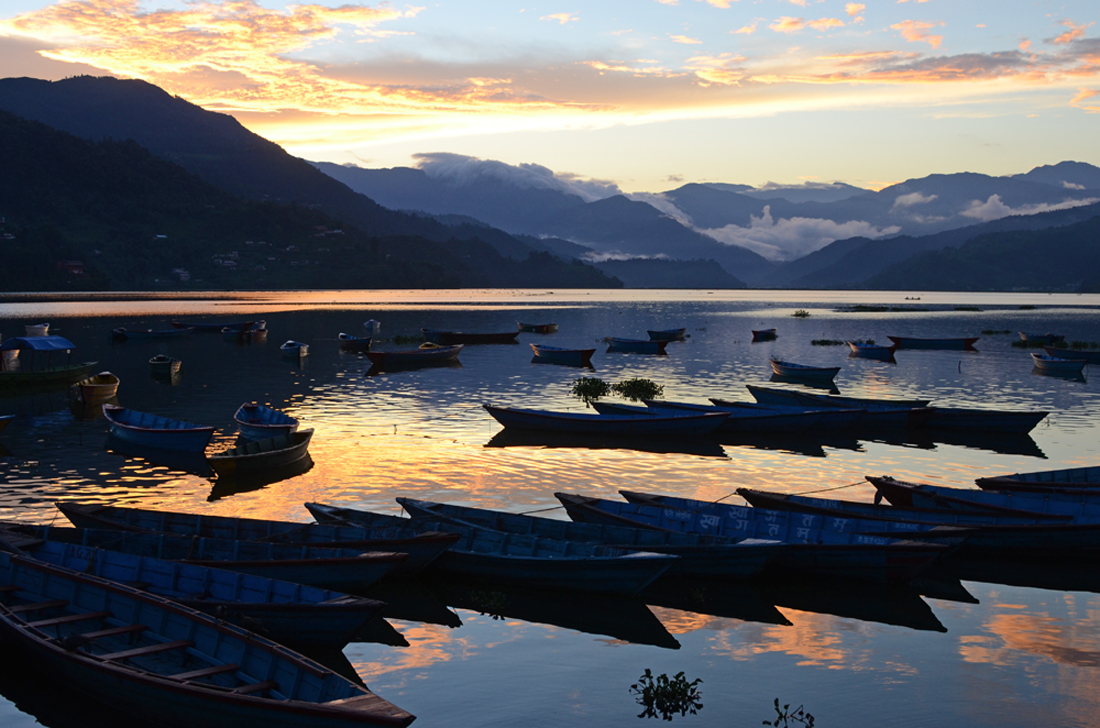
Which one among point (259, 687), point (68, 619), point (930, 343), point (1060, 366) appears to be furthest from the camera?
point (930, 343)

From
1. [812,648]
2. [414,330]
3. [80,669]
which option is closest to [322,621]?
[80,669]

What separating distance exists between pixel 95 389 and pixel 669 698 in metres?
45.9

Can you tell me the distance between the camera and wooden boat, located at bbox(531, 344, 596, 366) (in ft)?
257

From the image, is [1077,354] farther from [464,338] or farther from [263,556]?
[263,556]

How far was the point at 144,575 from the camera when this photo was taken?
Result: 17562 millimetres

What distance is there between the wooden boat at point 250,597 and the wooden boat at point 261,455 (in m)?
12.1

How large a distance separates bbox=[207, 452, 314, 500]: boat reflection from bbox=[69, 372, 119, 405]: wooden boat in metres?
23.0

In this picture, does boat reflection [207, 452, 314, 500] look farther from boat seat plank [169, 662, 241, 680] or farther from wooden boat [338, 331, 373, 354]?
wooden boat [338, 331, 373, 354]

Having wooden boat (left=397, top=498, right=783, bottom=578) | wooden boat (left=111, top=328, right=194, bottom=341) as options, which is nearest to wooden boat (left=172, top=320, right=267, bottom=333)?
wooden boat (left=111, top=328, right=194, bottom=341)

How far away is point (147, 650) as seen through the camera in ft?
46.4

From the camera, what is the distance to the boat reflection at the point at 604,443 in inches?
1522

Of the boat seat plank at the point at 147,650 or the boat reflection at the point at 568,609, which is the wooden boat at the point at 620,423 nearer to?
the boat reflection at the point at 568,609

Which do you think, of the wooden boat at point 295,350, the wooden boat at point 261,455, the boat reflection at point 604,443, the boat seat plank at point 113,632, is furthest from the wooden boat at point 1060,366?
the boat seat plank at point 113,632

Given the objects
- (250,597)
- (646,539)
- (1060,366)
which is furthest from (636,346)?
(250,597)
